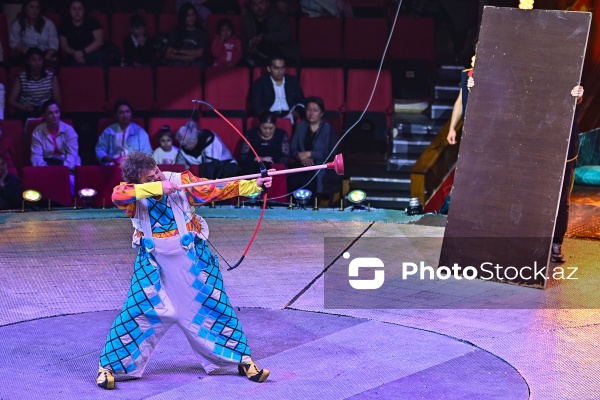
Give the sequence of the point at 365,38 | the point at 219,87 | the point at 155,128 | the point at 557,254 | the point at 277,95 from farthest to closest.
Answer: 1. the point at 365,38
2. the point at 219,87
3. the point at 277,95
4. the point at 155,128
5. the point at 557,254

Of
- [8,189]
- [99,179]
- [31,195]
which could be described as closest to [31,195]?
[31,195]

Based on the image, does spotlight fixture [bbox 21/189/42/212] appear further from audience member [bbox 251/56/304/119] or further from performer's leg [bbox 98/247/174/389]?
performer's leg [bbox 98/247/174/389]

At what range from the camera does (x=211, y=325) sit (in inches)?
199

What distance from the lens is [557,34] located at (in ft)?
22.4

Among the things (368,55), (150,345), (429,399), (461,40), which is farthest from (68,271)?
(461,40)

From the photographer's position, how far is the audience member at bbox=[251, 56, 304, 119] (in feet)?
34.6

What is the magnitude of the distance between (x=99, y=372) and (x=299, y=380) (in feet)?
3.11

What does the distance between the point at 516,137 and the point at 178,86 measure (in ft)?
15.5

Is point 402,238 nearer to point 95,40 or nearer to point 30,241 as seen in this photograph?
point 30,241

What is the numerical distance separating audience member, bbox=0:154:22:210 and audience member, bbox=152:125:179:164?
1.29 meters

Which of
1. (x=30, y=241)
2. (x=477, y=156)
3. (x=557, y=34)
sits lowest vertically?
(x=30, y=241)

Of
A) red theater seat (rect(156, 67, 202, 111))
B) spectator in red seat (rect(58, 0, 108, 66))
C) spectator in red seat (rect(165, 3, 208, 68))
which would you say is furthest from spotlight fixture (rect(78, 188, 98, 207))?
spectator in red seat (rect(165, 3, 208, 68))

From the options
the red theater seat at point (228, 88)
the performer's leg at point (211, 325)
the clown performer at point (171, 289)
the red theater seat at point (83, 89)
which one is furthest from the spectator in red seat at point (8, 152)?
the performer's leg at point (211, 325)

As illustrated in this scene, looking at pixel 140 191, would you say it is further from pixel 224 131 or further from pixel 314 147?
pixel 224 131
